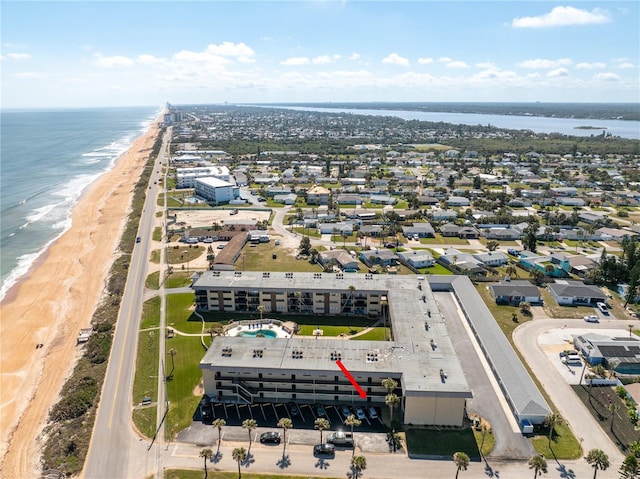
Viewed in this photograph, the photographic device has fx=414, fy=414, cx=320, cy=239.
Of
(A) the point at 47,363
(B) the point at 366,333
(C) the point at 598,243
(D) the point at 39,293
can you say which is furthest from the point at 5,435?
(C) the point at 598,243

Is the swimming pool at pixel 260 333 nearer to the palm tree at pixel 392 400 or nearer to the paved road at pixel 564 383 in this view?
the palm tree at pixel 392 400

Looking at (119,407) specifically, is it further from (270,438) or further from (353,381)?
(353,381)

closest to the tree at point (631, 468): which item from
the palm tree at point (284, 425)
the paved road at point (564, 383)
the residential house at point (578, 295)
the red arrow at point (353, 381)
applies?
the paved road at point (564, 383)

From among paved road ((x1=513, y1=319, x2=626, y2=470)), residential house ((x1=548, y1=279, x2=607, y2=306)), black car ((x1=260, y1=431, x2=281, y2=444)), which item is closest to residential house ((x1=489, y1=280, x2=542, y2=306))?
residential house ((x1=548, y1=279, x2=607, y2=306))

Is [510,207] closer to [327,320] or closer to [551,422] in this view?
[327,320]

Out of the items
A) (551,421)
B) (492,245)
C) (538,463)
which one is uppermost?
(492,245)

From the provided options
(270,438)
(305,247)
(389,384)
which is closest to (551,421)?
(389,384)
